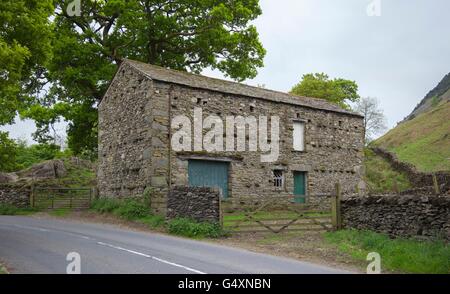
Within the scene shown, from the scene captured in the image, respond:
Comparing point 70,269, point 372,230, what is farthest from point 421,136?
point 70,269

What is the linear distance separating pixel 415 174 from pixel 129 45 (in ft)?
71.3

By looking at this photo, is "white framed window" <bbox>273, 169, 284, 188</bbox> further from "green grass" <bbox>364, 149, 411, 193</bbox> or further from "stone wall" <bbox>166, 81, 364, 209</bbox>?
"green grass" <bbox>364, 149, 411, 193</bbox>

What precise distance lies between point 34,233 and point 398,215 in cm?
1148

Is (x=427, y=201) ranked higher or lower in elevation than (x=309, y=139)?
lower

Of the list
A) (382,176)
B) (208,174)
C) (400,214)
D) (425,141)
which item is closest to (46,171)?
(208,174)

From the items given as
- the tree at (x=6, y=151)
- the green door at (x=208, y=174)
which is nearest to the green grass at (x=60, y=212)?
the tree at (x=6, y=151)

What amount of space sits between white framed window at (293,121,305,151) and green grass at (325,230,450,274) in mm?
10388

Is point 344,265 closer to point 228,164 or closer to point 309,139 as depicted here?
point 228,164

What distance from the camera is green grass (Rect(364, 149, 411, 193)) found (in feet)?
98.9

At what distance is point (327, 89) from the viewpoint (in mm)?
47250

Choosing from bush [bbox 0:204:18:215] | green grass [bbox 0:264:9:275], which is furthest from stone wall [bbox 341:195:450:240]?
bush [bbox 0:204:18:215]

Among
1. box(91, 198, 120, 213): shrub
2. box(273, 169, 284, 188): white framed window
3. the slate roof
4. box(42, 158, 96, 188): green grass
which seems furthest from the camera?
box(42, 158, 96, 188): green grass

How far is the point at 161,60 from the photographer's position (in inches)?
1177

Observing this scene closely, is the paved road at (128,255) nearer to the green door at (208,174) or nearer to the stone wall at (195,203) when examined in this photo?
the stone wall at (195,203)
